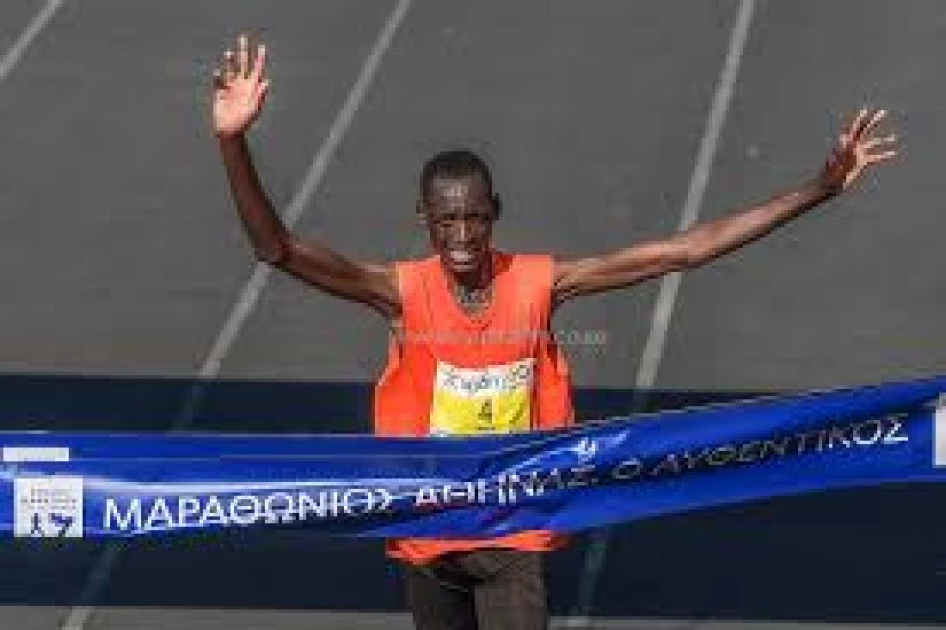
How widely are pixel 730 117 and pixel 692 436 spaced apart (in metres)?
8.60

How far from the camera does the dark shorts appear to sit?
9.61m

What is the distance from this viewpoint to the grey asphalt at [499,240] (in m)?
13.3

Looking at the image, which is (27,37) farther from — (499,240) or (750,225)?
(750,225)

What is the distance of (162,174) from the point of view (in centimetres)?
1847

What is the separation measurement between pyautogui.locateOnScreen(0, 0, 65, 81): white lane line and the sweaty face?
35.6 feet

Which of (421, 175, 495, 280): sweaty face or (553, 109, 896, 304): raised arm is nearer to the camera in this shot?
(421, 175, 495, 280): sweaty face

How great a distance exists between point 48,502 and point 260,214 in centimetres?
159

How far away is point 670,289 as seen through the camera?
1683 cm

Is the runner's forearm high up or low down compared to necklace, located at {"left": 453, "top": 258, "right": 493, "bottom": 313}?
up

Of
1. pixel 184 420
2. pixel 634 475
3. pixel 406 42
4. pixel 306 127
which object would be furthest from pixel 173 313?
pixel 634 475

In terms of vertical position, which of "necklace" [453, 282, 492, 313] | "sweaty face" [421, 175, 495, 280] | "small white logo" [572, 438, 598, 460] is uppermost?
"sweaty face" [421, 175, 495, 280]

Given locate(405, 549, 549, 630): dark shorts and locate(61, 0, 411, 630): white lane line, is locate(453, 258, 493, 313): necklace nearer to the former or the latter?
locate(405, 549, 549, 630): dark shorts

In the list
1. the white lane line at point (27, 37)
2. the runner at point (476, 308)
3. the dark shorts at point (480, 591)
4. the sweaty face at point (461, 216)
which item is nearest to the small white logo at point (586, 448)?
the runner at point (476, 308)

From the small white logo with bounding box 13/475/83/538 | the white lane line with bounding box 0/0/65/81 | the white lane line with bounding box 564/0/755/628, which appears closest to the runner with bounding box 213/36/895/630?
the small white logo with bounding box 13/475/83/538
